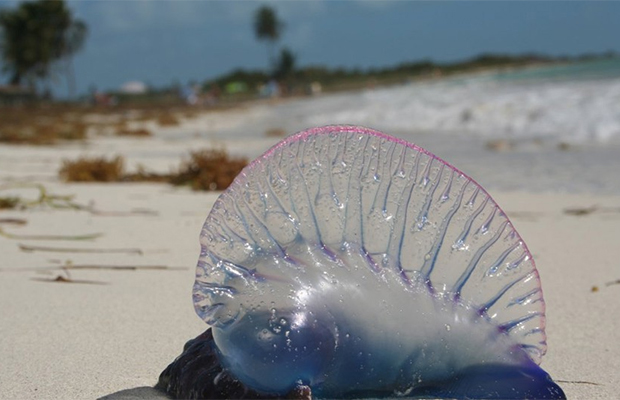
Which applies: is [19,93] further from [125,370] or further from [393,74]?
[125,370]

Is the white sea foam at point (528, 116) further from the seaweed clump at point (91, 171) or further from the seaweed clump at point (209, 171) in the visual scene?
the seaweed clump at point (91, 171)

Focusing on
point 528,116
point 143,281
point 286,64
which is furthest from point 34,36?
point 143,281

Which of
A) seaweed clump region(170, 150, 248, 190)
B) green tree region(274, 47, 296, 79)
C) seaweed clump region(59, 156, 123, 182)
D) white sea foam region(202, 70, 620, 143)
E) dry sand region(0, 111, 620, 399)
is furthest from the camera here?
green tree region(274, 47, 296, 79)

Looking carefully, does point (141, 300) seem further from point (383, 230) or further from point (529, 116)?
point (529, 116)

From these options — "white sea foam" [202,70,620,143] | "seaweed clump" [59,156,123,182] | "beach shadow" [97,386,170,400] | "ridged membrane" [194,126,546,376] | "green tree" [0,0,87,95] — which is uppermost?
"green tree" [0,0,87,95]

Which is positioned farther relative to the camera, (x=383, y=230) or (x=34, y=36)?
(x=34, y=36)

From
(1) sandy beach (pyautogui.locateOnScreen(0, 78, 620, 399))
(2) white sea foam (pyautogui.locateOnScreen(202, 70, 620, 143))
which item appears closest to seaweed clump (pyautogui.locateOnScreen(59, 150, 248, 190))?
(1) sandy beach (pyautogui.locateOnScreen(0, 78, 620, 399))

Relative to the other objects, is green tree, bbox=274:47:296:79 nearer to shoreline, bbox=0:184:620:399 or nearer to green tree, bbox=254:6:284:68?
green tree, bbox=254:6:284:68
